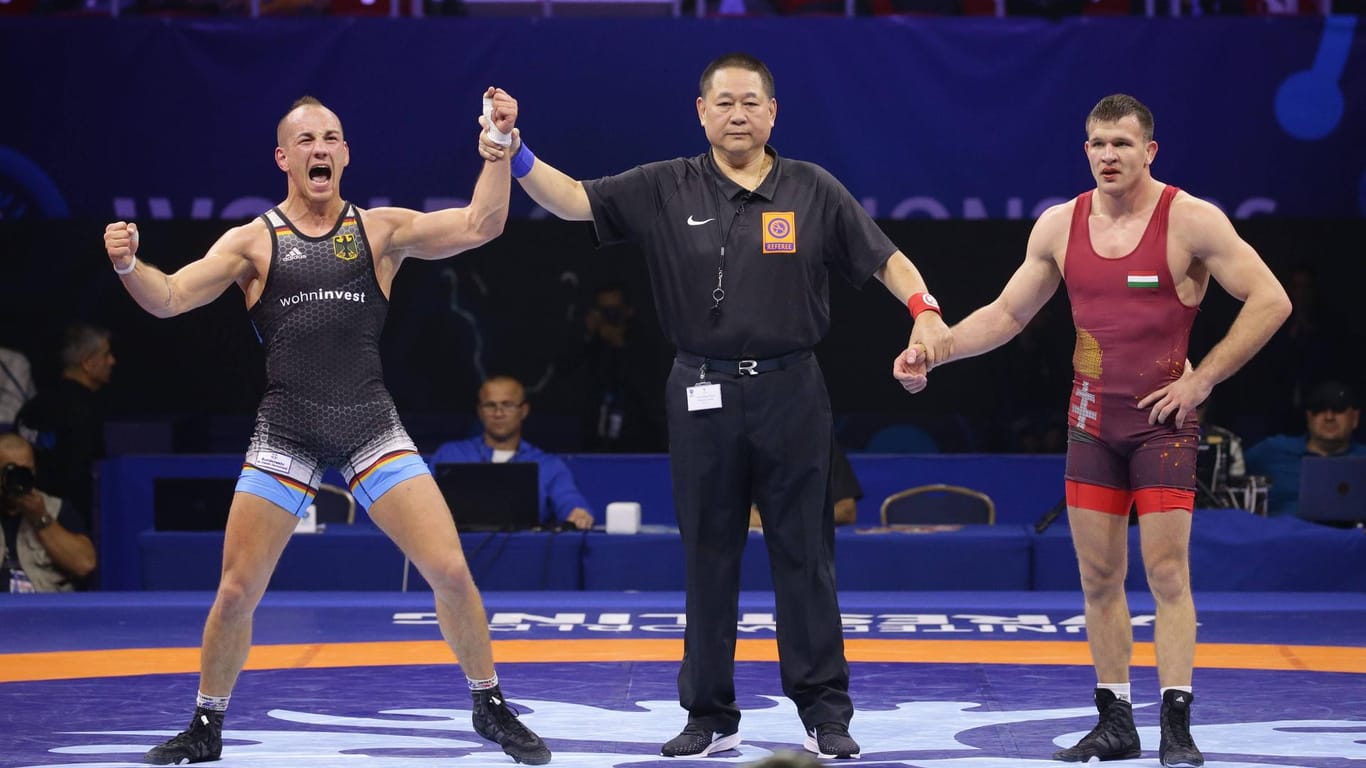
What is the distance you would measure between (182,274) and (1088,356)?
2.32 m

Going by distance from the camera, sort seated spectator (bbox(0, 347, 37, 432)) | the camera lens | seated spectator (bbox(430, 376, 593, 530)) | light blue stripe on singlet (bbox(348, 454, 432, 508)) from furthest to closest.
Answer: seated spectator (bbox(0, 347, 37, 432)) → seated spectator (bbox(430, 376, 593, 530)) → the camera lens → light blue stripe on singlet (bbox(348, 454, 432, 508))

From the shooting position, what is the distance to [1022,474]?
384 inches

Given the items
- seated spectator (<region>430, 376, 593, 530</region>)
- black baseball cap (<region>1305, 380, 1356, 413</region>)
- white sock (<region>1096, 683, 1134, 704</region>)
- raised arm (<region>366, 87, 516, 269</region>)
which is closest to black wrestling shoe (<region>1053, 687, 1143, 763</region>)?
white sock (<region>1096, 683, 1134, 704</region>)

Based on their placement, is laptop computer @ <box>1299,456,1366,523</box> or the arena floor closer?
the arena floor

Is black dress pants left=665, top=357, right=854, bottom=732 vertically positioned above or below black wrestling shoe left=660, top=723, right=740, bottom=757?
above

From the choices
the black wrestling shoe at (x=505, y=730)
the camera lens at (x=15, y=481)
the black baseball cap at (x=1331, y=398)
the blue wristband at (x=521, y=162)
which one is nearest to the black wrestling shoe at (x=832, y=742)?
the black wrestling shoe at (x=505, y=730)

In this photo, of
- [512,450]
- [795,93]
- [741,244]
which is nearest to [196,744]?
[741,244]

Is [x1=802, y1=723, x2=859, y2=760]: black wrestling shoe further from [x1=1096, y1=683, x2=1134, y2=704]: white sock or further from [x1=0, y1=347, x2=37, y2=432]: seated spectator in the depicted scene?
[x1=0, y1=347, x2=37, y2=432]: seated spectator

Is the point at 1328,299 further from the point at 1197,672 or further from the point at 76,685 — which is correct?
the point at 76,685

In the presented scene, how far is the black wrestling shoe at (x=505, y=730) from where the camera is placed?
4.24 m

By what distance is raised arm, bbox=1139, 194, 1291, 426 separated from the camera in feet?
14.2

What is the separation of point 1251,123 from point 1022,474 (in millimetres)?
2279

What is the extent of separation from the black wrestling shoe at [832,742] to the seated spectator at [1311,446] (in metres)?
4.39

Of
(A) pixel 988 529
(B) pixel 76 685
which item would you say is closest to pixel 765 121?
(B) pixel 76 685
